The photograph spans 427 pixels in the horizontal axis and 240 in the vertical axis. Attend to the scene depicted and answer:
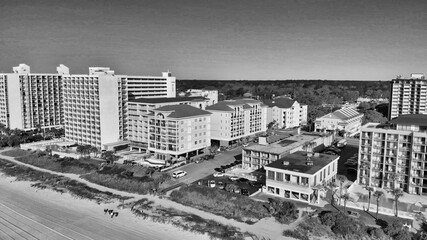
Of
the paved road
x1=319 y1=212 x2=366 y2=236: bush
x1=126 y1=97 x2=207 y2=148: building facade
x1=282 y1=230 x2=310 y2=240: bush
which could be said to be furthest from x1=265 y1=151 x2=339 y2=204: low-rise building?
x1=126 y1=97 x2=207 y2=148: building facade

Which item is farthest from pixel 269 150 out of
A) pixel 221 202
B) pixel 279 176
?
pixel 221 202

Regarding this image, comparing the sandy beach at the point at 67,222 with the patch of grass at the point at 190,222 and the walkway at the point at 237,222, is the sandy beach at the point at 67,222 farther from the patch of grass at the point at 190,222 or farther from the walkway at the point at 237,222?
the walkway at the point at 237,222

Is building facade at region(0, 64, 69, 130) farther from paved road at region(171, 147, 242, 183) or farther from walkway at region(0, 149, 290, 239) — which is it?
walkway at region(0, 149, 290, 239)

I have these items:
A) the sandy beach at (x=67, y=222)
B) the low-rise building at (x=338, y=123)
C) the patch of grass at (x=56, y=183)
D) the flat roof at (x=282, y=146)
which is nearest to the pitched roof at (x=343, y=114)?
the low-rise building at (x=338, y=123)

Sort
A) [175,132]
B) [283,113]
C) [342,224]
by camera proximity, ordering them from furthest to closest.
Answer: [283,113]
[175,132]
[342,224]

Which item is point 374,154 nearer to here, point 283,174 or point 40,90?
point 283,174

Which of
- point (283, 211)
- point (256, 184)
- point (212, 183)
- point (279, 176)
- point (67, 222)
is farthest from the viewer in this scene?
point (256, 184)

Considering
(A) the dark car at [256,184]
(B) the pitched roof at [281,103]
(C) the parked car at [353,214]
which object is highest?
(B) the pitched roof at [281,103]

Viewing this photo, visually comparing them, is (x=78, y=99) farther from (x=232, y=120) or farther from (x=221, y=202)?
(x=221, y=202)
